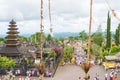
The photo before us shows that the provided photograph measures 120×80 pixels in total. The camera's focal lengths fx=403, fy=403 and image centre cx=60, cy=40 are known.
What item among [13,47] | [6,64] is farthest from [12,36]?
[6,64]

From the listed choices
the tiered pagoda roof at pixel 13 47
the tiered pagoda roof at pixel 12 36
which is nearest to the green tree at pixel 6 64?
the tiered pagoda roof at pixel 13 47

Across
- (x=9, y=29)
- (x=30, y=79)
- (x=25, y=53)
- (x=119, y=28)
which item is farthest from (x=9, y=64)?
(x=119, y=28)

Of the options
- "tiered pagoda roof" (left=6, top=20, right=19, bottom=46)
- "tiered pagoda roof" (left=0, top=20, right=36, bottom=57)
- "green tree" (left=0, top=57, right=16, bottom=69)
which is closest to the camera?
"green tree" (left=0, top=57, right=16, bottom=69)

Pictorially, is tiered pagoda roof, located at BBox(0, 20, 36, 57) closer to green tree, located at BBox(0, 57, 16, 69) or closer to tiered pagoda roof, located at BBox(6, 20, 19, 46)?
tiered pagoda roof, located at BBox(6, 20, 19, 46)

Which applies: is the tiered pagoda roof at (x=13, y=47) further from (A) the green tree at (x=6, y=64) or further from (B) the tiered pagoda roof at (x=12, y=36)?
(A) the green tree at (x=6, y=64)

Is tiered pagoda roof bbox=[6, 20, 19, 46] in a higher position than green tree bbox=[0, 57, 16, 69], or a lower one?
higher

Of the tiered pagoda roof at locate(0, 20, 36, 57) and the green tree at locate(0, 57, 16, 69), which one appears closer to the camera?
the green tree at locate(0, 57, 16, 69)

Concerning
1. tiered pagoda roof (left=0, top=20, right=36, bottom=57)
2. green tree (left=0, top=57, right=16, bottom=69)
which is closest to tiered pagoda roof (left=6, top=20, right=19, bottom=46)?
tiered pagoda roof (left=0, top=20, right=36, bottom=57)

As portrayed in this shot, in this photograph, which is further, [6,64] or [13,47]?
[13,47]

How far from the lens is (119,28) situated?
7769 centimetres

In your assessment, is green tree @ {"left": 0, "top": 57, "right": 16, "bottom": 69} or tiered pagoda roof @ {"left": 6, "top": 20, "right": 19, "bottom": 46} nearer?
green tree @ {"left": 0, "top": 57, "right": 16, "bottom": 69}

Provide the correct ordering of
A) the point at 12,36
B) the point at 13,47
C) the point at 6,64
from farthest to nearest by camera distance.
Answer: the point at 12,36, the point at 13,47, the point at 6,64

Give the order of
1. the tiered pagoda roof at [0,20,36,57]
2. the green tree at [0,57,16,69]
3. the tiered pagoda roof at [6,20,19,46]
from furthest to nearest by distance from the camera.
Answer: the tiered pagoda roof at [6,20,19,46] < the tiered pagoda roof at [0,20,36,57] < the green tree at [0,57,16,69]

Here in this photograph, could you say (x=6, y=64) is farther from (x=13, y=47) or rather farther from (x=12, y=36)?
(x=12, y=36)
